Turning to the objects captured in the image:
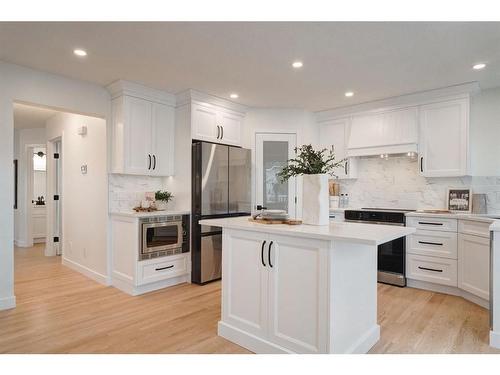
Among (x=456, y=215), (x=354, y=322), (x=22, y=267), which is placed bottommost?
(x=22, y=267)

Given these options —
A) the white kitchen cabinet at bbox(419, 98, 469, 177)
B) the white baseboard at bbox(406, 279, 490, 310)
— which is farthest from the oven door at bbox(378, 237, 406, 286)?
the white kitchen cabinet at bbox(419, 98, 469, 177)

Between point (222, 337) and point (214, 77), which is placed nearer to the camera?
point (222, 337)

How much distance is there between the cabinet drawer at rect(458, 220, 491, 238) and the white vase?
1.91m

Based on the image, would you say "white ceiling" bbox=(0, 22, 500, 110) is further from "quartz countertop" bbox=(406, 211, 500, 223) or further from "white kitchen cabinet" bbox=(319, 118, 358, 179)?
"quartz countertop" bbox=(406, 211, 500, 223)

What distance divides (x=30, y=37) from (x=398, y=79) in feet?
11.9

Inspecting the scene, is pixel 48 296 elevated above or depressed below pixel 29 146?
below

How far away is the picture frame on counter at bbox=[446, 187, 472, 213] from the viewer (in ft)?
12.8

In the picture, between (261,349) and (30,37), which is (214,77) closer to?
(30,37)

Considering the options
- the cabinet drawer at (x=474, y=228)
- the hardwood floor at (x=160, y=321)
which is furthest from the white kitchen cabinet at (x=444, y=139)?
the hardwood floor at (x=160, y=321)

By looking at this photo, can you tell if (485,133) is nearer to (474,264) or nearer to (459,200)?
(459,200)

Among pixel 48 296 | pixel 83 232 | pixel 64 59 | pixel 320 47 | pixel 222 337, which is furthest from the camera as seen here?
pixel 83 232

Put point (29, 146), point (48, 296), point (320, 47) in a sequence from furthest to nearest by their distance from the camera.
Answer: point (29, 146), point (48, 296), point (320, 47)

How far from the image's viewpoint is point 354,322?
2.19m

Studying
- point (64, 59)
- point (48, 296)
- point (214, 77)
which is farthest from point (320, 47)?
point (48, 296)
